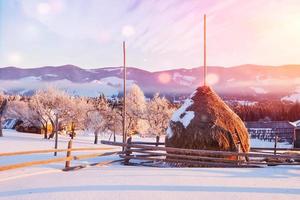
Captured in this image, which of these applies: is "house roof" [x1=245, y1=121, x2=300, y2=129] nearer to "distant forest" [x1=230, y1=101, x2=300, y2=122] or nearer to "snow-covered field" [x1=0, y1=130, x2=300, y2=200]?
"distant forest" [x1=230, y1=101, x2=300, y2=122]

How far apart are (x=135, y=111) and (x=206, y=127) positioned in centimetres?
3596

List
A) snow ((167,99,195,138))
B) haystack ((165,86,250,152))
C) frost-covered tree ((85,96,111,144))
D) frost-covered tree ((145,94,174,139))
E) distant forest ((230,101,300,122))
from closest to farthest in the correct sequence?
1. haystack ((165,86,250,152))
2. snow ((167,99,195,138))
3. frost-covered tree ((85,96,111,144))
4. frost-covered tree ((145,94,174,139))
5. distant forest ((230,101,300,122))

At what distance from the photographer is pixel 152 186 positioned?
9.92m

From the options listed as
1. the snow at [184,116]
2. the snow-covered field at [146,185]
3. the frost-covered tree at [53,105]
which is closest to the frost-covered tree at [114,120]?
the frost-covered tree at [53,105]

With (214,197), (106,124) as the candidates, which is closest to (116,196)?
(214,197)

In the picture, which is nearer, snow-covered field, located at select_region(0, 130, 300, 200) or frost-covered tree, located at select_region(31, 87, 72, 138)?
snow-covered field, located at select_region(0, 130, 300, 200)

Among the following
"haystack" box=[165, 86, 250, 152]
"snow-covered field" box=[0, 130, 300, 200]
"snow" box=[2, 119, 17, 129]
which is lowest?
"snow" box=[2, 119, 17, 129]

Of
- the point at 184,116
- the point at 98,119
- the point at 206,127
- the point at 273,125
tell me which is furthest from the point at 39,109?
the point at 206,127

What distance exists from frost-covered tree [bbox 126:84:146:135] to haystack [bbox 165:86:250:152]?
3330 cm

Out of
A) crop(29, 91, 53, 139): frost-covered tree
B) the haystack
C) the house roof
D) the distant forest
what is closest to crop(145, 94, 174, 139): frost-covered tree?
crop(29, 91, 53, 139): frost-covered tree

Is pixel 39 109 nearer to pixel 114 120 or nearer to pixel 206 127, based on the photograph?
pixel 114 120

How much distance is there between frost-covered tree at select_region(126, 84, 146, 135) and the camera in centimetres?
5212

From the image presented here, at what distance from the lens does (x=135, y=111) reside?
173 ft

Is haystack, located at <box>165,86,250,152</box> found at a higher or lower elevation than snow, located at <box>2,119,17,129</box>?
higher
